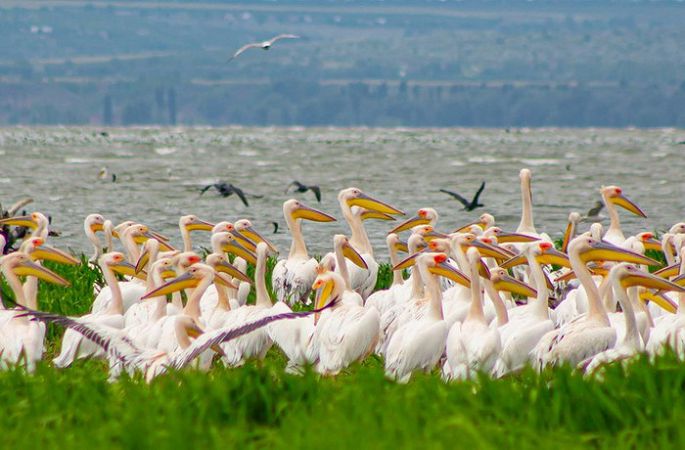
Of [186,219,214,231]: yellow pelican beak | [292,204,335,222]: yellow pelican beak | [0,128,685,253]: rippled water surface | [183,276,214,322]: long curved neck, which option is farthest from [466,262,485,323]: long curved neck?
[0,128,685,253]: rippled water surface

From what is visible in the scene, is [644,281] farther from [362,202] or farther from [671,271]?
[362,202]

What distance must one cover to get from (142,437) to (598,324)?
3.85 meters

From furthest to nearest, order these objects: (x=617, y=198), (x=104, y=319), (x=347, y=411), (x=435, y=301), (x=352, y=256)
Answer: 1. (x=617, y=198)
2. (x=352, y=256)
3. (x=104, y=319)
4. (x=435, y=301)
5. (x=347, y=411)

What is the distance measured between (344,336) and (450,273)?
1069mm

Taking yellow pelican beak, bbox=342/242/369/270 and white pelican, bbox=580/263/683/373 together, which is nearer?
white pelican, bbox=580/263/683/373

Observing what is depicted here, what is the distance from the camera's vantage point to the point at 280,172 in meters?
56.2

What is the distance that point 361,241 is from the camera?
1437cm

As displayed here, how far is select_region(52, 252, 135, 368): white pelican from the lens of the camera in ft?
33.2

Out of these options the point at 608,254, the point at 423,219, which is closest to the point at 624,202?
the point at 423,219

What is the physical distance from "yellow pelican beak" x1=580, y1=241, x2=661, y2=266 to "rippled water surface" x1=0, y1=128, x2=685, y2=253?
12427mm

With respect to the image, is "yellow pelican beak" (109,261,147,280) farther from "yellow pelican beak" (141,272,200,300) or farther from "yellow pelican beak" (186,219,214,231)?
"yellow pelican beak" (186,219,214,231)

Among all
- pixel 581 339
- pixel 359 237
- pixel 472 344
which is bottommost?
pixel 359 237

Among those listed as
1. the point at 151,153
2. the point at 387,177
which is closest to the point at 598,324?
the point at 387,177

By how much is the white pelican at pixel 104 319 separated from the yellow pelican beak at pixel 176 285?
0.44m
